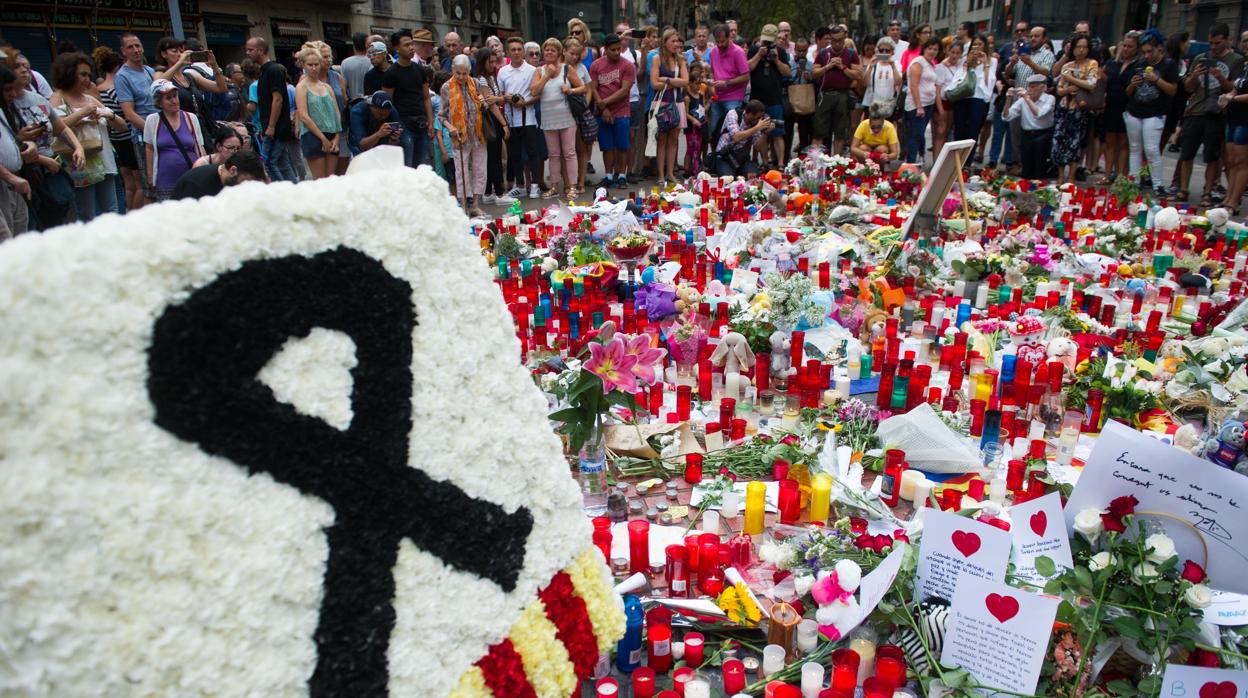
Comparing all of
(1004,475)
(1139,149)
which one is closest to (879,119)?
(1139,149)

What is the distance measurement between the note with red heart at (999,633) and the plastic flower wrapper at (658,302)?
8.43ft

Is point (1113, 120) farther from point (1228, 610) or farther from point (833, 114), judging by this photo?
point (1228, 610)

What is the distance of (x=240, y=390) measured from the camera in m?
1.30

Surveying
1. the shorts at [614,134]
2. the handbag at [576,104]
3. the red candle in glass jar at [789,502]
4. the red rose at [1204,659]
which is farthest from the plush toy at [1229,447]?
the shorts at [614,134]

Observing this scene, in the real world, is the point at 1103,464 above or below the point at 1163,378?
above

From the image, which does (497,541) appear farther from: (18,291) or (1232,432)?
(1232,432)

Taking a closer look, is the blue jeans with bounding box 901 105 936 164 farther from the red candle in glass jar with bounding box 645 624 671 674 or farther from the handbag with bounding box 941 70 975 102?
the red candle in glass jar with bounding box 645 624 671 674

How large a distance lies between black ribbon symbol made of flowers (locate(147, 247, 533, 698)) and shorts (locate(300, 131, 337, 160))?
18.4 feet

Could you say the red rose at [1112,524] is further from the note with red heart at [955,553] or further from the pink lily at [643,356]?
the pink lily at [643,356]

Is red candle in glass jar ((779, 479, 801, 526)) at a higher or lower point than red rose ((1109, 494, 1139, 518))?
lower

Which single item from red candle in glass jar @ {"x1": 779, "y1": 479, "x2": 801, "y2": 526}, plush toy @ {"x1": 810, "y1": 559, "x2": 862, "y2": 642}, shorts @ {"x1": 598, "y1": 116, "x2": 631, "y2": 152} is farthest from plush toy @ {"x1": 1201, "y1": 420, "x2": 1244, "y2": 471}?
shorts @ {"x1": 598, "y1": 116, "x2": 631, "y2": 152}

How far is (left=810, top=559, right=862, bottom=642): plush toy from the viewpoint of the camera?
6.95 feet

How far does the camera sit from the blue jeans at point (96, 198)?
5254 mm

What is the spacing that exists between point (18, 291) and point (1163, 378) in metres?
4.02
